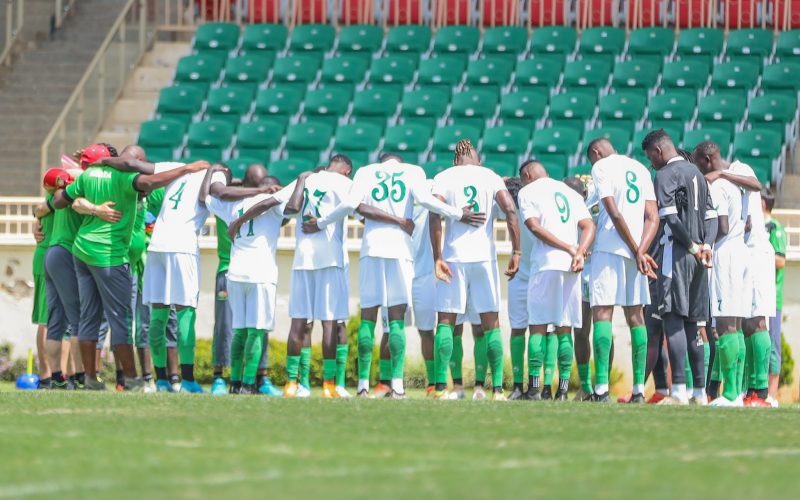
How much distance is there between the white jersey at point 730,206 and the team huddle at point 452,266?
0.01 metres

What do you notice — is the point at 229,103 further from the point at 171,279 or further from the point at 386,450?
the point at 386,450

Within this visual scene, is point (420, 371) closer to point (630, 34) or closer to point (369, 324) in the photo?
point (369, 324)

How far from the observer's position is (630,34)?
24.3 meters

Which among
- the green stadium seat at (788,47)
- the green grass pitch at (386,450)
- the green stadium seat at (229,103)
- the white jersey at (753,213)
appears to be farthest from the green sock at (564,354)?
the green stadium seat at (788,47)

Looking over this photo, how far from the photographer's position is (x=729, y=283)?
12148 millimetres

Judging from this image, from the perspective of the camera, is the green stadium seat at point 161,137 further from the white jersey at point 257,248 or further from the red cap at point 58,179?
the white jersey at point 257,248

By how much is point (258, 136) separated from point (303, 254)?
10079 millimetres

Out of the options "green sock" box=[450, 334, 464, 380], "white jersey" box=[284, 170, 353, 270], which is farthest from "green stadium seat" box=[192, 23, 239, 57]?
"green sock" box=[450, 334, 464, 380]

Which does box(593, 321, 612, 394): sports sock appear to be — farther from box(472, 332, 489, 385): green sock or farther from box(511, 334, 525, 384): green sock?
box(472, 332, 489, 385): green sock

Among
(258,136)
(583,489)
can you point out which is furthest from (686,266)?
(258,136)

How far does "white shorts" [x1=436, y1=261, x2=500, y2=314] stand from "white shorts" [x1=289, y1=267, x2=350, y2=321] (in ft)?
2.67

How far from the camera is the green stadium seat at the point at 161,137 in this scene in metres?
22.7

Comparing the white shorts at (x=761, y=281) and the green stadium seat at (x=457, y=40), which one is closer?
the white shorts at (x=761, y=281)

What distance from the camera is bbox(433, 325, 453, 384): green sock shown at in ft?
41.0
